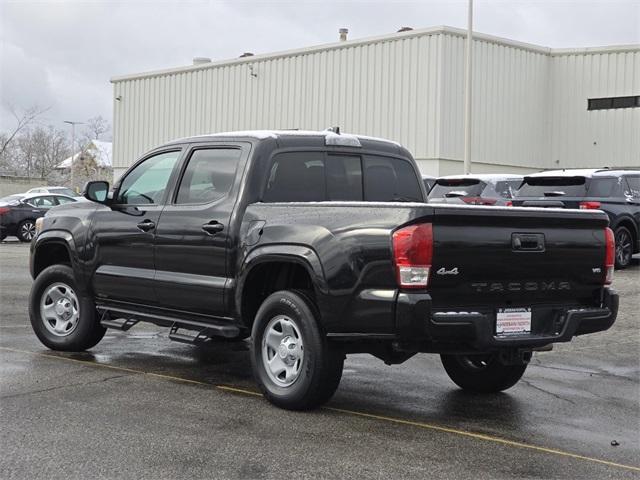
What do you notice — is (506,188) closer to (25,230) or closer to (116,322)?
(116,322)

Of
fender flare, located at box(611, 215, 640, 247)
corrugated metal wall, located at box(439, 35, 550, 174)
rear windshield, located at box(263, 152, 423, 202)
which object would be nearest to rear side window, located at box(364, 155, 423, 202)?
rear windshield, located at box(263, 152, 423, 202)

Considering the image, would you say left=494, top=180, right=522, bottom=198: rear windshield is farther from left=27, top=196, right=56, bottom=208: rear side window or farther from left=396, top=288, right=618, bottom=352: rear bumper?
left=27, top=196, right=56, bottom=208: rear side window

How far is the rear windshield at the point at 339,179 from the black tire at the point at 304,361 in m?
0.95

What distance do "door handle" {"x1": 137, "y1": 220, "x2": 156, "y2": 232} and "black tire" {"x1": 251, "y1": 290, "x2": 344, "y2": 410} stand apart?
4.94ft

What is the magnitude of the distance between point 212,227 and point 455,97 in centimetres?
2610

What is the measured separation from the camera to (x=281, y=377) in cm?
657

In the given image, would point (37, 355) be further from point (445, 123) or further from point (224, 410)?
point (445, 123)

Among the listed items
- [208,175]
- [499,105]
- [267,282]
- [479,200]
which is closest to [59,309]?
[208,175]

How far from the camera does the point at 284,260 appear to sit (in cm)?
648

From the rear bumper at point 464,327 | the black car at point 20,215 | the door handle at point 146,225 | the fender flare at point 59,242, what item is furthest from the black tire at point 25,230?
the rear bumper at point 464,327

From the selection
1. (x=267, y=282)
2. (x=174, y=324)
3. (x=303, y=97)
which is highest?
(x=303, y=97)

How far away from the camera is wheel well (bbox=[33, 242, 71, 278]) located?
8.96 m

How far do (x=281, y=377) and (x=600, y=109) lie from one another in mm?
30696

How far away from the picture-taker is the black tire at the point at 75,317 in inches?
333
